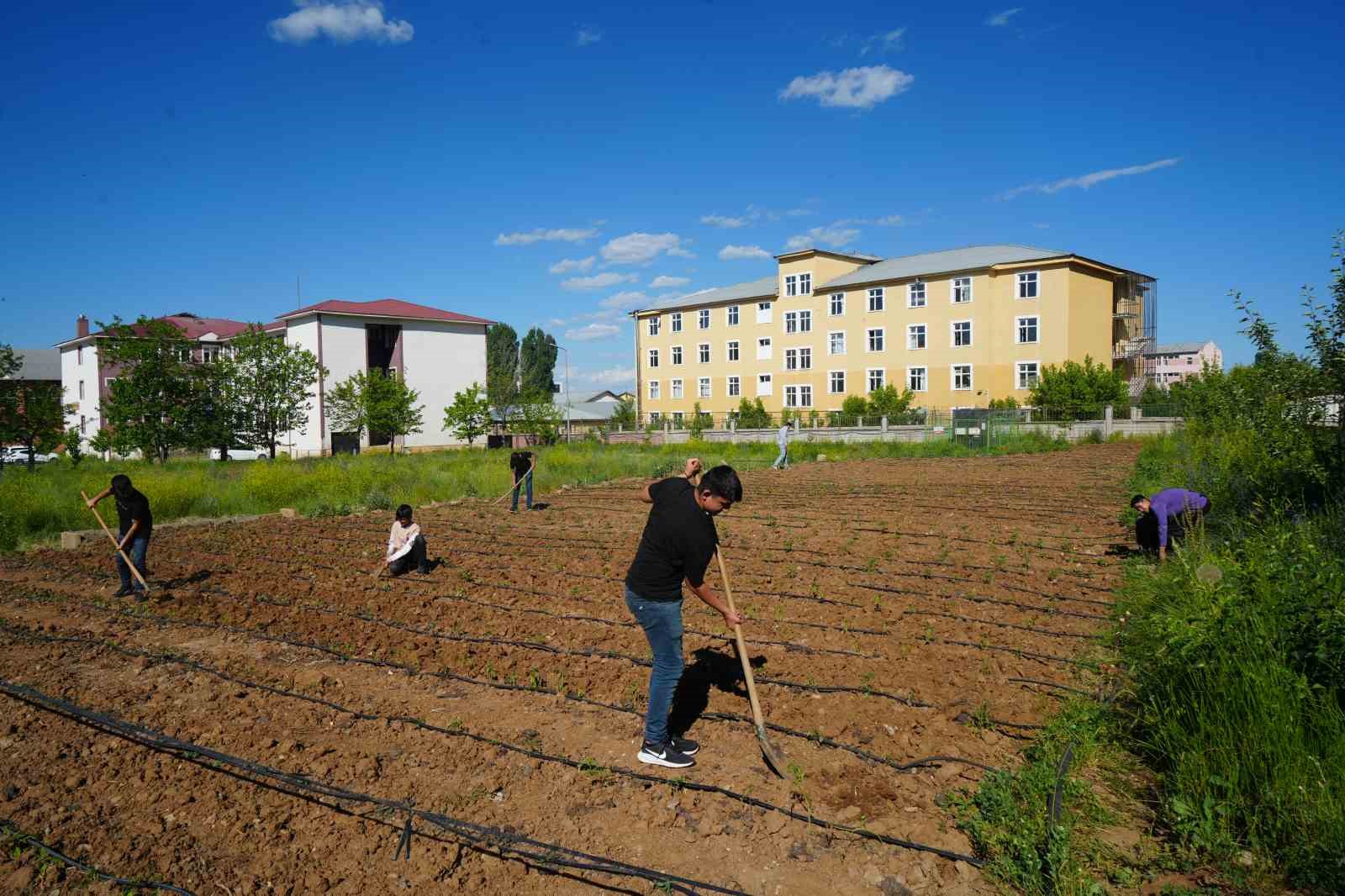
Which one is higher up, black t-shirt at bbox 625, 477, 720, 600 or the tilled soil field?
black t-shirt at bbox 625, 477, 720, 600

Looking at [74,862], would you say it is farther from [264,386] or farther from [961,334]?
[961,334]

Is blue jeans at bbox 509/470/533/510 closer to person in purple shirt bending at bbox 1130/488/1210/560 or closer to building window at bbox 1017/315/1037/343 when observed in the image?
person in purple shirt bending at bbox 1130/488/1210/560

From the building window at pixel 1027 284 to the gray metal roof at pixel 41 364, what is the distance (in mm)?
61962

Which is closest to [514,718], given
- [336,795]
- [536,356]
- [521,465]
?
[336,795]

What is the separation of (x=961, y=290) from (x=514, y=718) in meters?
40.5

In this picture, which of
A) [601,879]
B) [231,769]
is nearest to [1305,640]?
[601,879]

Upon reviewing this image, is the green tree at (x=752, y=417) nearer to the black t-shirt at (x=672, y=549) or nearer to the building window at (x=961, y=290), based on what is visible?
the building window at (x=961, y=290)

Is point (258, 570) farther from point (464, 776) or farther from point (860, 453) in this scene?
point (860, 453)

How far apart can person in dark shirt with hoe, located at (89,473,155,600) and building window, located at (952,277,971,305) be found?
3900 centimetres

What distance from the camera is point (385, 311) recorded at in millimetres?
44562

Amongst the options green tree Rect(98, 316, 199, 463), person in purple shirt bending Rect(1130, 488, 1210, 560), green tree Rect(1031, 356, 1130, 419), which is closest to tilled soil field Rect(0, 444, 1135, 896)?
person in purple shirt bending Rect(1130, 488, 1210, 560)

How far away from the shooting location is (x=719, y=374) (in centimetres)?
5272

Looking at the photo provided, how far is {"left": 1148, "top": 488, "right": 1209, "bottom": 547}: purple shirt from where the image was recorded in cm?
873

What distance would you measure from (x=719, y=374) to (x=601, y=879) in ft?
162
